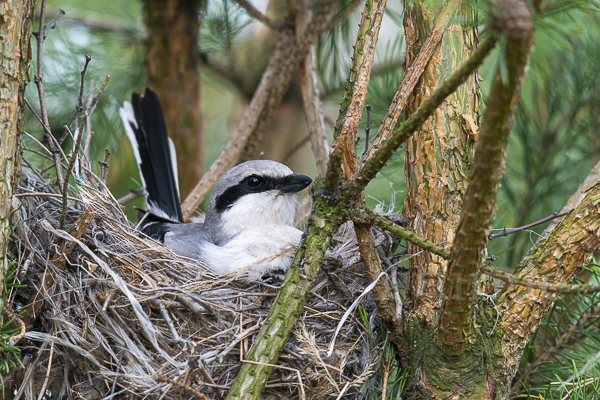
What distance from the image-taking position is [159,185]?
3119mm

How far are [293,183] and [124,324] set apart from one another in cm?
107

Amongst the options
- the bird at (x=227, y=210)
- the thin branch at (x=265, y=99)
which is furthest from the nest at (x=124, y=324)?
the thin branch at (x=265, y=99)

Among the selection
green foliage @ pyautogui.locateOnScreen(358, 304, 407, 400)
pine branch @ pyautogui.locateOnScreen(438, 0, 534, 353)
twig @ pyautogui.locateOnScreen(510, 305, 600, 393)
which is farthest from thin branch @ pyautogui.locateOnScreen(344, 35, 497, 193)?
twig @ pyautogui.locateOnScreen(510, 305, 600, 393)

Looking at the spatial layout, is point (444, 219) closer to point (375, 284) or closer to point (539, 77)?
point (375, 284)

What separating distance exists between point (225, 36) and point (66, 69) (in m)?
1.09

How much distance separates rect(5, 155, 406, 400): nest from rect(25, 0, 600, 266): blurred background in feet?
2.83

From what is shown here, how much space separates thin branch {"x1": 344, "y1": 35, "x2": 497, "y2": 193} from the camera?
994 mm

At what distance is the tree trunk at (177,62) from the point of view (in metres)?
3.57

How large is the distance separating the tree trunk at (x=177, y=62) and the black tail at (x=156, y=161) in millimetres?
558

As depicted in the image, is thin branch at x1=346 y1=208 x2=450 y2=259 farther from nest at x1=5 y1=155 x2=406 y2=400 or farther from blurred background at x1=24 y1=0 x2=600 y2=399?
blurred background at x1=24 y1=0 x2=600 y2=399

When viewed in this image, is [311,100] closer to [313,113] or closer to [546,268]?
[313,113]

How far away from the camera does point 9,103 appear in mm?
1506

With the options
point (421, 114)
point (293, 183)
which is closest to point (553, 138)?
point (293, 183)

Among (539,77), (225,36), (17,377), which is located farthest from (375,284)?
(225,36)
